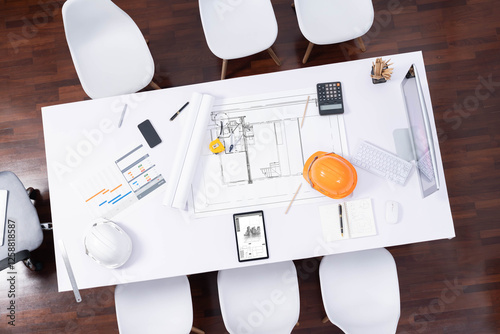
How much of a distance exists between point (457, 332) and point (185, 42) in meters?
2.85

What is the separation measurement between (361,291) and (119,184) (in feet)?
4.79

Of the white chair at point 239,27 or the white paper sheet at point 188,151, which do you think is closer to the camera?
the white paper sheet at point 188,151

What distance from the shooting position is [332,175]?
1.82 m

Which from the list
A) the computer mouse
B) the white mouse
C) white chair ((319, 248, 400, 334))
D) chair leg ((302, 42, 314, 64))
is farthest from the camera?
chair leg ((302, 42, 314, 64))

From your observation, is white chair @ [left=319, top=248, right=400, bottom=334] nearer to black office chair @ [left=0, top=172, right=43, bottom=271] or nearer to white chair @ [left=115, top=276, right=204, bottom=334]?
white chair @ [left=115, top=276, right=204, bottom=334]

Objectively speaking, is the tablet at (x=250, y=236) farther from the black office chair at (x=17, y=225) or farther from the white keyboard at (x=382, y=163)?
the black office chair at (x=17, y=225)

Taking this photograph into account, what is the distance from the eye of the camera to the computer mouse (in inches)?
70.9

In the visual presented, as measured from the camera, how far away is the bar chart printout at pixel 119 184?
79.2 inches

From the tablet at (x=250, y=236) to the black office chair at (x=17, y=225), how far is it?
48.9 inches

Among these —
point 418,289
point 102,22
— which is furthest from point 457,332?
point 102,22

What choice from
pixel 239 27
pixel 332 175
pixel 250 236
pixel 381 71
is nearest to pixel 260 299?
pixel 250 236

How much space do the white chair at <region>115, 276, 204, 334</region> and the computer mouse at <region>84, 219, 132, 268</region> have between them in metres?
0.34

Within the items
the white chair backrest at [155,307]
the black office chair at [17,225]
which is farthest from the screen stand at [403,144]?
the black office chair at [17,225]

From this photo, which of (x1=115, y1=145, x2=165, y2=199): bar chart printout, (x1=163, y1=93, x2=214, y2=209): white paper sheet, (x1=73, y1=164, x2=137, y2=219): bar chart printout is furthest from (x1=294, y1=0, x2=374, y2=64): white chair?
(x1=73, y1=164, x2=137, y2=219): bar chart printout
